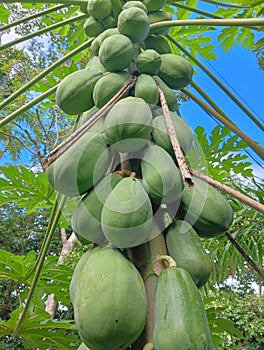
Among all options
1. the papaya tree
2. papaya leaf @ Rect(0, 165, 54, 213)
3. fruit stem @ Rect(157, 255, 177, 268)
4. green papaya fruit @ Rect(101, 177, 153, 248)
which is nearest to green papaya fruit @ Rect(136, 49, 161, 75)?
the papaya tree

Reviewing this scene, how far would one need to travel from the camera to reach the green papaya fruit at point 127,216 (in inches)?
29.9

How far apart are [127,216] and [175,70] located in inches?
22.0

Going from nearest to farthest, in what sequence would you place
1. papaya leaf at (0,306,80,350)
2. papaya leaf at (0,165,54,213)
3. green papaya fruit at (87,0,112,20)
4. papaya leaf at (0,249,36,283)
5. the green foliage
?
green papaya fruit at (87,0,112,20) < papaya leaf at (0,306,80,350) < papaya leaf at (0,249,36,283) < papaya leaf at (0,165,54,213) < the green foliage

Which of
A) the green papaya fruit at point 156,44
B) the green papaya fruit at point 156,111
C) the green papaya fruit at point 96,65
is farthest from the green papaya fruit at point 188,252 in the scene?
the green papaya fruit at point 156,44

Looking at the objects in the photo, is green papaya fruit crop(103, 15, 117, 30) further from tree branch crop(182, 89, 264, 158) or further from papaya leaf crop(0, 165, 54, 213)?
papaya leaf crop(0, 165, 54, 213)

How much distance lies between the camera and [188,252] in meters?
0.80

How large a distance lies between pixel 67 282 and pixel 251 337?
26.7 ft

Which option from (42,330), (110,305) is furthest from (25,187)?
(110,305)

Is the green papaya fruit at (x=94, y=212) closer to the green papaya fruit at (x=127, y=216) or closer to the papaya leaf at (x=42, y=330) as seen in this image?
the green papaya fruit at (x=127, y=216)

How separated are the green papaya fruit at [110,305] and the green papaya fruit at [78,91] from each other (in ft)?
1.65

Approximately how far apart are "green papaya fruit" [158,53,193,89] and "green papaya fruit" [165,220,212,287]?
486 millimetres

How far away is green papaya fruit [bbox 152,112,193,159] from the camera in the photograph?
36.4 inches

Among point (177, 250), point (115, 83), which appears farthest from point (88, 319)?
point (115, 83)

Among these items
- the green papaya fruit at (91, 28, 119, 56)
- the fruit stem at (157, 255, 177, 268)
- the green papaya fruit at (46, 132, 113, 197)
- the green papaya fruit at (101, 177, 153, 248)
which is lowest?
the fruit stem at (157, 255, 177, 268)
